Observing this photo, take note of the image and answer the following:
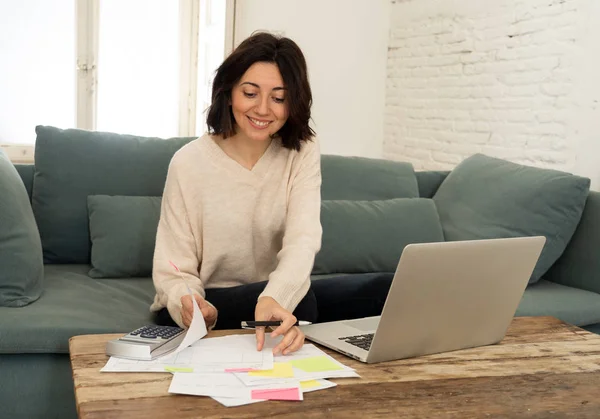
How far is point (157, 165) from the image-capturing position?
8.61 feet

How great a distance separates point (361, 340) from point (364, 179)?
4.88ft

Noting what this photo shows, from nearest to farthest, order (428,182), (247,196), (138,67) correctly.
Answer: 1. (247,196)
2. (428,182)
3. (138,67)

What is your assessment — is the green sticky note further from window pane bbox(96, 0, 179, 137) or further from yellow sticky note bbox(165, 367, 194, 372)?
window pane bbox(96, 0, 179, 137)

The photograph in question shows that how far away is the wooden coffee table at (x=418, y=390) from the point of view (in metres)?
1.13

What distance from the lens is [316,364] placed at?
4.43ft

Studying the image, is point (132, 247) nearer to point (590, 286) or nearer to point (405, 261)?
point (405, 261)

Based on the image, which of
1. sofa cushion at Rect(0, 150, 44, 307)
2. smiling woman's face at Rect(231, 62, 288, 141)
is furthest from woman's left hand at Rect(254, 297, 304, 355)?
sofa cushion at Rect(0, 150, 44, 307)

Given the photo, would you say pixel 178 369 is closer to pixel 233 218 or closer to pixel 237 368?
pixel 237 368

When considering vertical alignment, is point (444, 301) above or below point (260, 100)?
below

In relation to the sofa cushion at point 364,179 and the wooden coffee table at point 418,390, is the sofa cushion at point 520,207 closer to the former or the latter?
the sofa cushion at point 364,179

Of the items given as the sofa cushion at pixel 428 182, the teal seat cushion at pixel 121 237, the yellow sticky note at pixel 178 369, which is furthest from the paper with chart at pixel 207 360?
the sofa cushion at pixel 428 182

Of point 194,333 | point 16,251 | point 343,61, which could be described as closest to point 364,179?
point 16,251

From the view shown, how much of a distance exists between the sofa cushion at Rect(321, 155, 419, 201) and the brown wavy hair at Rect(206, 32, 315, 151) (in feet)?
2.98

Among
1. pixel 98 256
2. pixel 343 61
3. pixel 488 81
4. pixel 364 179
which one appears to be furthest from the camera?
pixel 343 61
